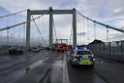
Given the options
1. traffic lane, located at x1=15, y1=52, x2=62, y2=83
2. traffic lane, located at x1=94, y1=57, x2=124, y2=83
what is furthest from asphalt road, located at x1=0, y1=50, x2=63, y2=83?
traffic lane, located at x1=94, y1=57, x2=124, y2=83

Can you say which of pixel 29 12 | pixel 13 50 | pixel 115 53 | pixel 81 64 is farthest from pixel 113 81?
pixel 29 12

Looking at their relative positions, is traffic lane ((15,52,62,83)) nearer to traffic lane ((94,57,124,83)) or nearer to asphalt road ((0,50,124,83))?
asphalt road ((0,50,124,83))

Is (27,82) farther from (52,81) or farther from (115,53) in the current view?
(115,53)

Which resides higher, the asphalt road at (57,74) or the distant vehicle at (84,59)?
the distant vehicle at (84,59)

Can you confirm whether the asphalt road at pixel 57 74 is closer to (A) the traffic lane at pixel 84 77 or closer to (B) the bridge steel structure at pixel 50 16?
(A) the traffic lane at pixel 84 77

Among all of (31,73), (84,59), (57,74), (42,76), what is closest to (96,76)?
(57,74)

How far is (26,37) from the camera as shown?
6869 centimetres

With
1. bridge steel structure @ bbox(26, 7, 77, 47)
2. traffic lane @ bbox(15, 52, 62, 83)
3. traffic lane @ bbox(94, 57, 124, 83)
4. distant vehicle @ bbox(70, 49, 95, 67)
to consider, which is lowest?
traffic lane @ bbox(94, 57, 124, 83)

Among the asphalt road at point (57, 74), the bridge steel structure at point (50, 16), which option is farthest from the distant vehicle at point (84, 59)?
the bridge steel structure at point (50, 16)

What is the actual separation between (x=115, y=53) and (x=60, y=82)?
57.8 feet

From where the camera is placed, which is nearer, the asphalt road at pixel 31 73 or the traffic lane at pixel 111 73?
the asphalt road at pixel 31 73

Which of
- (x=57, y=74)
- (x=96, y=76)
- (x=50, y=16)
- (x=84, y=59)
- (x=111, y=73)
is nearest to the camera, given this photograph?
(x=96, y=76)

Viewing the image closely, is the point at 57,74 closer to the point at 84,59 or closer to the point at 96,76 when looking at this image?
the point at 96,76

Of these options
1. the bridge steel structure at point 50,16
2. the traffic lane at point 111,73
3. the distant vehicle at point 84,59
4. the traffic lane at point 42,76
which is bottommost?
the traffic lane at point 111,73
